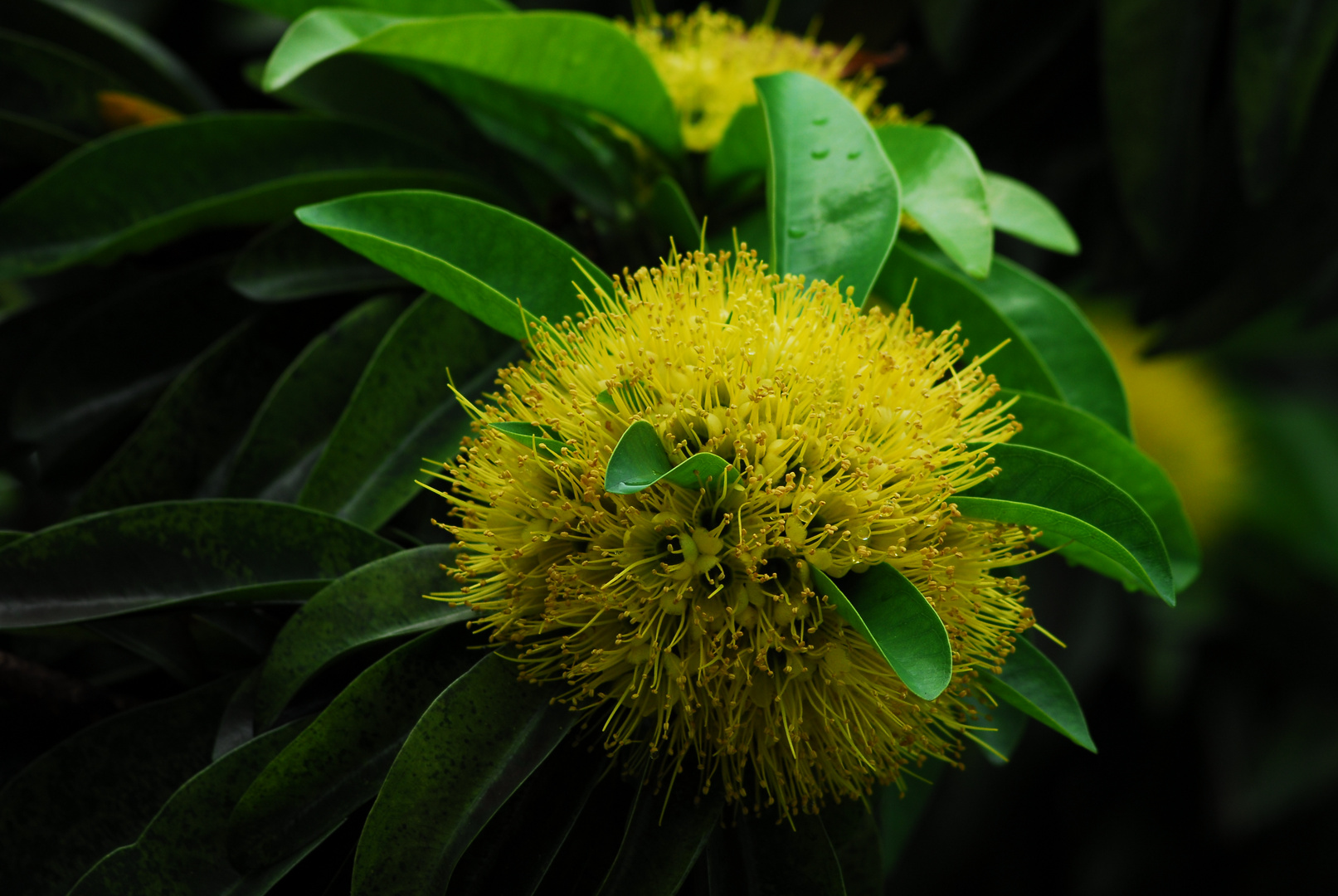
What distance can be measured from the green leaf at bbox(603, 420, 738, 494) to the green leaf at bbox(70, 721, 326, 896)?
338 millimetres

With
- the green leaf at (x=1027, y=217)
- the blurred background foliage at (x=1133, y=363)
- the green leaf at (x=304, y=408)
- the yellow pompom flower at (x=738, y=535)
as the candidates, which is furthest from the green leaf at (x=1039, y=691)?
the green leaf at (x=304, y=408)

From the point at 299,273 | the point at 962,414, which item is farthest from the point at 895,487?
the point at 299,273

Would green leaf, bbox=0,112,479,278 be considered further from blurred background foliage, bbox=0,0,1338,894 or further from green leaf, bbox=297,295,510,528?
green leaf, bbox=297,295,510,528

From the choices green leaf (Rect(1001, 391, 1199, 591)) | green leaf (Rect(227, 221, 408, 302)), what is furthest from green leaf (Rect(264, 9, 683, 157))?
green leaf (Rect(1001, 391, 1199, 591))

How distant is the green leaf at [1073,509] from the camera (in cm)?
57

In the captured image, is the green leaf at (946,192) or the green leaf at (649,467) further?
the green leaf at (946,192)

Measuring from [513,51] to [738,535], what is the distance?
0.51 metres

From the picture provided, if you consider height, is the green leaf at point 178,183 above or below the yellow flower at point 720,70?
above

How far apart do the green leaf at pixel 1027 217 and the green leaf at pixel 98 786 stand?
2.67ft

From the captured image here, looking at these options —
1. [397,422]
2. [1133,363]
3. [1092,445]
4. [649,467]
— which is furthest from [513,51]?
[1133,363]

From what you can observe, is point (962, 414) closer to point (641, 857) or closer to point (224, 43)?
point (641, 857)

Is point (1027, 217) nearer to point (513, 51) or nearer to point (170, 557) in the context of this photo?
point (513, 51)

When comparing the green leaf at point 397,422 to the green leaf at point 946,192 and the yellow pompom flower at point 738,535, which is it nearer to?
the yellow pompom flower at point 738,535

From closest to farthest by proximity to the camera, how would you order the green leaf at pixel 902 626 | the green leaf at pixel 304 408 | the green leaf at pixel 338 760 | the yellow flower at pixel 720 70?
the green leaf at pixel 902 626 < the green leaf at pixel 338 760 < the green leaf at pixel 304 408 < the yellow flower at pixel 720 70
